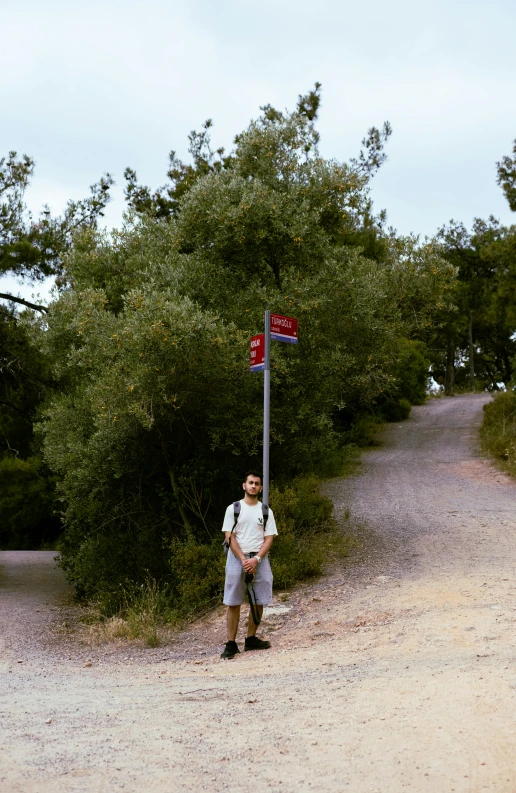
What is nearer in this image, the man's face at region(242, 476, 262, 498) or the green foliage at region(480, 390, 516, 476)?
the man's face at region(242, 476, 262, 498)

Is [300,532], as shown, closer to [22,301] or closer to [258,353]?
[258,353]

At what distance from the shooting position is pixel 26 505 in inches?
992

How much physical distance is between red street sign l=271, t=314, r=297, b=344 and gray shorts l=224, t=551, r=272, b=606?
8.15 feet

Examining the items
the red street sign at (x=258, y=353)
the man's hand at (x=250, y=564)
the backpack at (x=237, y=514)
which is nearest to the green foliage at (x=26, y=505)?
the red street sign at (x=258, y=353)

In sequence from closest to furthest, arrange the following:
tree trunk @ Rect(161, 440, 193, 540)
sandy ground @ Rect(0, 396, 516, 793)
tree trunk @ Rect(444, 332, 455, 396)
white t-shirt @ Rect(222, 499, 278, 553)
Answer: sandy ground @ Rect(0, 396, 516, 793)
white t-shirt @ Rect(222, 499, 278, 553)
tree trunk @ Rect(161, 440, 193, 540)
tree trunk @ Rect(444, 332, 455, 396)

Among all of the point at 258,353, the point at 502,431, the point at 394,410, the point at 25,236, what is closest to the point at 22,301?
the point at 25,236

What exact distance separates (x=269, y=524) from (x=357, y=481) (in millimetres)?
12722

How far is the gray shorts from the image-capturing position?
8.47 m

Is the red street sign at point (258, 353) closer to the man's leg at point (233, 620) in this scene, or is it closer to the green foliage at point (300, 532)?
the man's leg at point (233, 620)

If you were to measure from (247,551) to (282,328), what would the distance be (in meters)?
2.59

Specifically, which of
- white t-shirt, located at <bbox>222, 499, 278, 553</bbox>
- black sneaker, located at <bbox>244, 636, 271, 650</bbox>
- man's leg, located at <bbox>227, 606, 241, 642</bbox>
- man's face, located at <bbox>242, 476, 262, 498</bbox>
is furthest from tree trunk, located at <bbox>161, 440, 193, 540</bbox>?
man's face, located at <bbox>242, 476, 262, 498</bbox>

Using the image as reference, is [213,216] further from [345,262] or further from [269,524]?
[269,524]

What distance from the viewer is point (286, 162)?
13.7m

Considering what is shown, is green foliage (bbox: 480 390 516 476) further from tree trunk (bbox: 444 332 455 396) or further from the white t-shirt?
tree trunk (bbox: 444 332 455 396)
